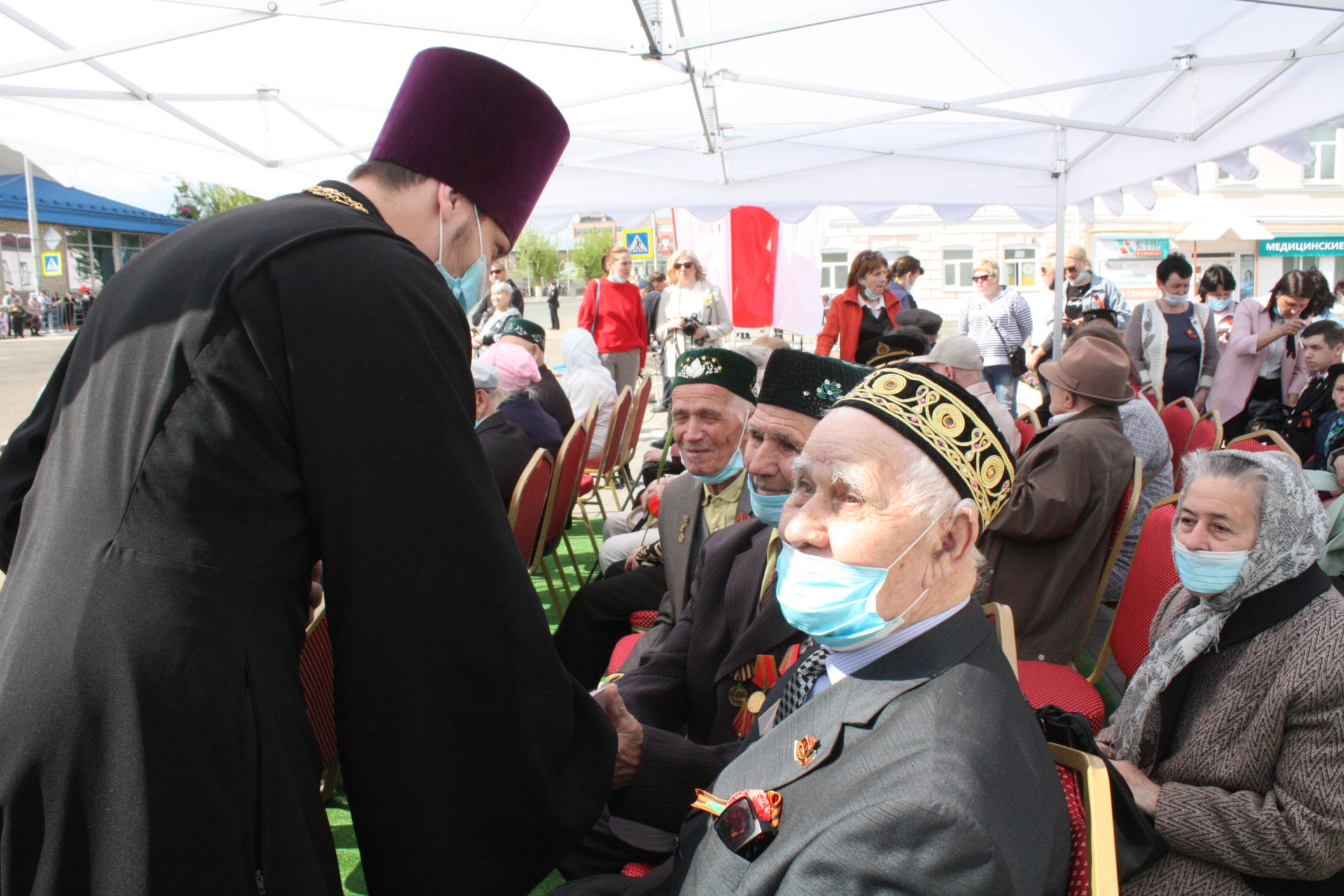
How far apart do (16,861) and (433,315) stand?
0.85 m

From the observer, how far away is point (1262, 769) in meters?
1.83

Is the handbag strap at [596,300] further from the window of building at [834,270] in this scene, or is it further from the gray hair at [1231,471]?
the window of building at [834,270]

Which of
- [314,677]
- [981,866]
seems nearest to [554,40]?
[314,677]

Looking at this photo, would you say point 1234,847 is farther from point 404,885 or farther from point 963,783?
point 404,885

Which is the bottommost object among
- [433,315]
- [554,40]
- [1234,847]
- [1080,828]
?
[1234,847]

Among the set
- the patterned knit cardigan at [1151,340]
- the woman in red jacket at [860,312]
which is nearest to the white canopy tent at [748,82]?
the woman in red jacket at [860,312]

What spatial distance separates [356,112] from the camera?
712 cm

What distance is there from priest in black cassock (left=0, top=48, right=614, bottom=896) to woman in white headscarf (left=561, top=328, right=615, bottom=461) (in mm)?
6017

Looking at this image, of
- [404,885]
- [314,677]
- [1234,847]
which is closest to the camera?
[404,885]

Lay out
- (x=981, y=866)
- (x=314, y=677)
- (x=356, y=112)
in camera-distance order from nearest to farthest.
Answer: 1. (x=981, y=866)
2. (x=314, y=677)
3. (x=356, y=112)

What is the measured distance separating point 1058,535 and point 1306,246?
3366cm

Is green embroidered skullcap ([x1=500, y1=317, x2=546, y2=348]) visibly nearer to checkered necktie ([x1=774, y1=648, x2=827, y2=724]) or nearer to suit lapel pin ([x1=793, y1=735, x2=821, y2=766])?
checkered necktie ([x1=774, y1=648, x2=827, y2=724])

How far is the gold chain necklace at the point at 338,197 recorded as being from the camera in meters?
1.38

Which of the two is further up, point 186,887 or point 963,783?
point 963,783
